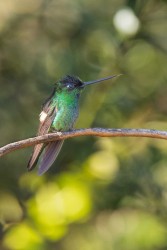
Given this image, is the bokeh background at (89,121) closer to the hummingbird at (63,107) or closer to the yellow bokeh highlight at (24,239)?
the yellow bokeh highlight at (24,239)

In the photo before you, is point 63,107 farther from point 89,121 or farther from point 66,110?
point 89,121

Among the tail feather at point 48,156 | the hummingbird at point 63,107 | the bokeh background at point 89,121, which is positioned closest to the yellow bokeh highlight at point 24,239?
the bokeh background at point 89,121

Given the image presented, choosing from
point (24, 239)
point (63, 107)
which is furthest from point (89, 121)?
point (24, 239)

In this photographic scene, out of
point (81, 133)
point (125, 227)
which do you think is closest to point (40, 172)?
point (81, 133)

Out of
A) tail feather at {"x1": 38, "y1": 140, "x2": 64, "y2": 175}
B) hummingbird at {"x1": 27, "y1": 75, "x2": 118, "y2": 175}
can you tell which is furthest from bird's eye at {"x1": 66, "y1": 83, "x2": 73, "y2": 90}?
tail feather at {"x1": 38, "y1": 140, "x2": 64, "y2": 175}

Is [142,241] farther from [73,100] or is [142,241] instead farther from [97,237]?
[73,100]

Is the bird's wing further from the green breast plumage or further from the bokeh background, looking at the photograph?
the bokeh background
